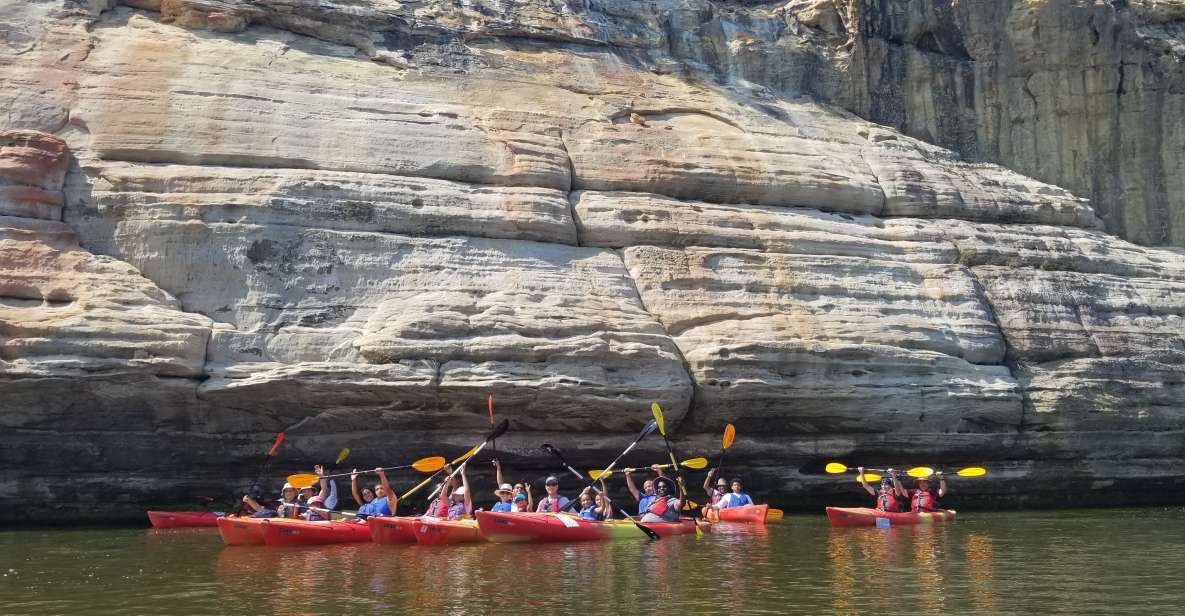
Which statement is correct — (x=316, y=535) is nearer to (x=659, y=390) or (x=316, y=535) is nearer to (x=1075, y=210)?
(x=659, y=390)

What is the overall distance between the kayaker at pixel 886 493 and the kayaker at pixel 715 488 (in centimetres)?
185

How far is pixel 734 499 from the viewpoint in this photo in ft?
52.5

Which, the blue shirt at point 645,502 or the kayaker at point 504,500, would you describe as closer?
the kayaker at point 504,500

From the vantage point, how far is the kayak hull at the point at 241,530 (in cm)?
1276

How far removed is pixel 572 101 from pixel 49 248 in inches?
321

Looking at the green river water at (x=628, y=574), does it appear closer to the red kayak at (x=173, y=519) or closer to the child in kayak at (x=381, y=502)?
the red kayak at (x=173, y=519)

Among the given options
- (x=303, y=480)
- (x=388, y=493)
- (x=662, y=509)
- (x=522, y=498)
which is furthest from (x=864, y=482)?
(x=303, y=480)

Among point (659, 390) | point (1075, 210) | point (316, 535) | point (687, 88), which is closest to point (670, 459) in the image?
point (659, 390)

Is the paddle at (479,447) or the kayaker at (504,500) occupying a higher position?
the paddle at (479,447)

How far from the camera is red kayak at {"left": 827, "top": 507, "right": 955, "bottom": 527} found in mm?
15352

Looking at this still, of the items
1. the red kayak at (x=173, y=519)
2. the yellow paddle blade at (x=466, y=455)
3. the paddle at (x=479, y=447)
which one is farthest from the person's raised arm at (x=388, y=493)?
the red kayak at (x=173, y=519)

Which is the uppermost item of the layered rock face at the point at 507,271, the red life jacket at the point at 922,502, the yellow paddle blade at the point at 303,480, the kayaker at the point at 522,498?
the layered rock face at the point at 507,271

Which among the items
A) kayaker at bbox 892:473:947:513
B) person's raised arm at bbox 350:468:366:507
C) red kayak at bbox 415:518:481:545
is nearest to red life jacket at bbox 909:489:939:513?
kayaker at bbox 892:473:947:513

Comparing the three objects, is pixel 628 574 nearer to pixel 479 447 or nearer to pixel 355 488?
pixel 479 447
